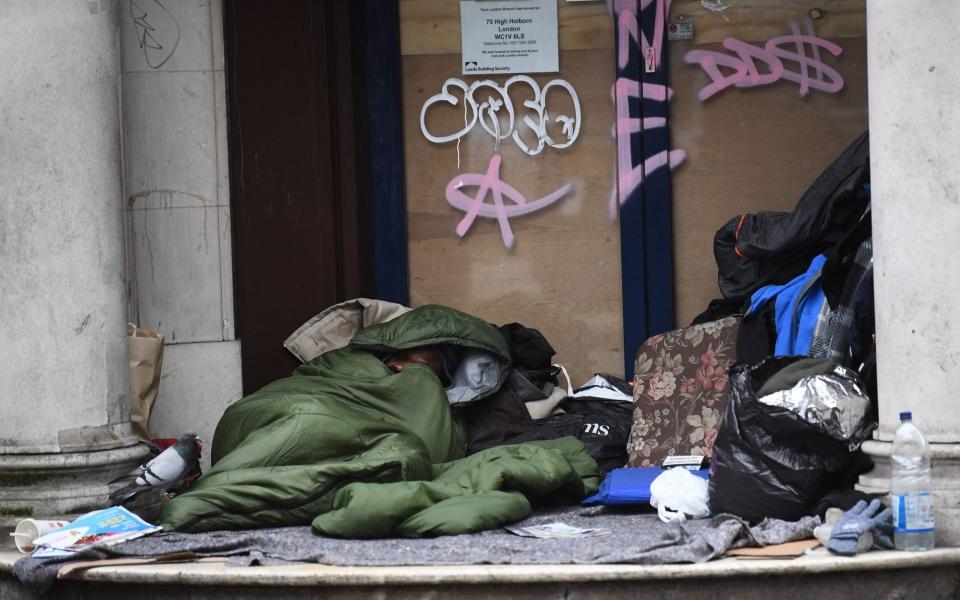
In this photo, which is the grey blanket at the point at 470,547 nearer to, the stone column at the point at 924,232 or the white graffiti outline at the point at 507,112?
the stone column at the point at 924,232

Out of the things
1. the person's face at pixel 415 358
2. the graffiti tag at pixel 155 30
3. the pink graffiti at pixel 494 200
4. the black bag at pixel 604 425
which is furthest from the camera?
the pink graffiti at pixel 494 200

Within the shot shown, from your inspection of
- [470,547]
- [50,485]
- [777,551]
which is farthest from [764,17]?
[50,485]

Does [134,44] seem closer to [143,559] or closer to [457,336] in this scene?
[457,336]

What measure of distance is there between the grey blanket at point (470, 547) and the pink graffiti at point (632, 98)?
232cm

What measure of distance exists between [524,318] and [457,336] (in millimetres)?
731

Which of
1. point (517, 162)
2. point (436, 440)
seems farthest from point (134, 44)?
point (436, 440)

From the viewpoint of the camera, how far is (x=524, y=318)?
724 cm

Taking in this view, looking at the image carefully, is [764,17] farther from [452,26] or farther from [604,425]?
[604,425]

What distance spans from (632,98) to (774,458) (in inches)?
101

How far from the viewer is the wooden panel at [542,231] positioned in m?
7.17

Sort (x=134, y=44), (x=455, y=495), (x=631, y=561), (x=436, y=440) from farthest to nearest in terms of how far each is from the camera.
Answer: (x=134, y=44) → (x=436, y=440) → (x=455, y=495) → (x=631, y=561)

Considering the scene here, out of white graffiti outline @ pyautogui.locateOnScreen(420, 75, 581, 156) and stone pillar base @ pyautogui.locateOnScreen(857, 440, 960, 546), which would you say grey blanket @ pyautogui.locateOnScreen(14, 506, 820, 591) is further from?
white graffiti outline @ pyautogui.locateOnScreen(420, 75, 581, 156)

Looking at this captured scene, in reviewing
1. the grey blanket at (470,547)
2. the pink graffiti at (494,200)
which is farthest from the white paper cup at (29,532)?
the pink graffiti at (494,200)

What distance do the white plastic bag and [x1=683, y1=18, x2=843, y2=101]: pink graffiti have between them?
2.32m
